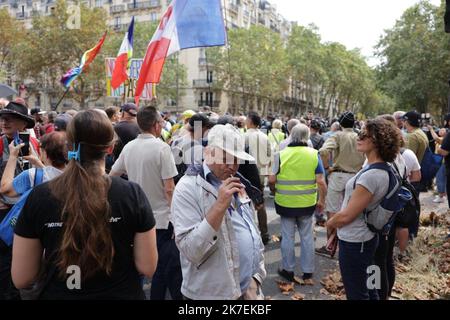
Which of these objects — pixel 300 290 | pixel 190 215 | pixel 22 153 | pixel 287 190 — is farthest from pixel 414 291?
pixel 22 153

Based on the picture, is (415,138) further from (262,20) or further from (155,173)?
(262,20)

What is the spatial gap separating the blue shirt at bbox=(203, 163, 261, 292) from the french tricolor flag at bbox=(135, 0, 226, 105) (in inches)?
134

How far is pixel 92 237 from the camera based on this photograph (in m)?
1.84

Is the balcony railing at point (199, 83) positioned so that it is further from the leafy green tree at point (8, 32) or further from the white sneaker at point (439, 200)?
the white sneaker at point (439, 200)

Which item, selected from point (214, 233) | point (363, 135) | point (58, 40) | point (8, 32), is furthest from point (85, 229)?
point (8, 32)

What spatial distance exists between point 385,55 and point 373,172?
32.3 m

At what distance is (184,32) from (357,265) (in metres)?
3.94

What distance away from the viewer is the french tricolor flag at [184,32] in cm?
545

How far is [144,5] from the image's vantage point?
189 feet

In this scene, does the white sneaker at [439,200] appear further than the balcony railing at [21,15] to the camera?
No

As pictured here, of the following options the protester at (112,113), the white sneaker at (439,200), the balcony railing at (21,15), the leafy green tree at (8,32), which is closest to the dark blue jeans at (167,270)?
the protester at (112,113)

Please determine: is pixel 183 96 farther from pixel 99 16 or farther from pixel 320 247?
pixel 320 247

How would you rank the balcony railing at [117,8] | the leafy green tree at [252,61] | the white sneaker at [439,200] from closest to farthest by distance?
the white sneaker at [439,200] < the leafy green tree at [252,61] < the balcony railing at [117,8]

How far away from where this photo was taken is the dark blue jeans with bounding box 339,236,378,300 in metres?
3.12
